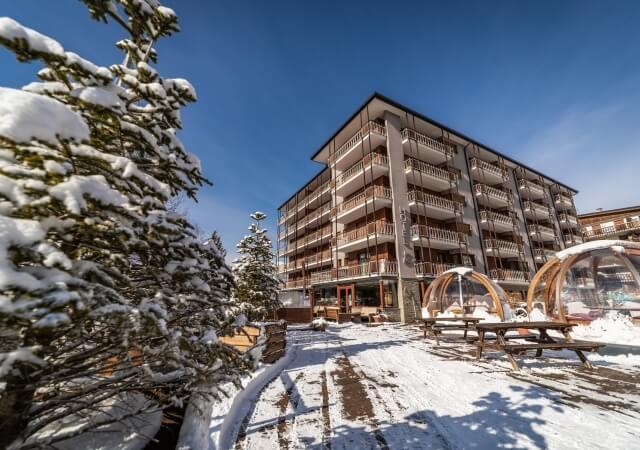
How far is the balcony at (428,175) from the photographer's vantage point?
62.1 ft

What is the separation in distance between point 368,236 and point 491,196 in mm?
14395

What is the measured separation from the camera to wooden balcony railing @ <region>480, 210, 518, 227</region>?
72.5 ft

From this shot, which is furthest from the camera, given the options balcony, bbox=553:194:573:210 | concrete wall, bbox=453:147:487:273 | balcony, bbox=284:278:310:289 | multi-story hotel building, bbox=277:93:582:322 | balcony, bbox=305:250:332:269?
balcony, bbox=553:194:573:210

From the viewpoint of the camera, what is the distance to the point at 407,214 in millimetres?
17891

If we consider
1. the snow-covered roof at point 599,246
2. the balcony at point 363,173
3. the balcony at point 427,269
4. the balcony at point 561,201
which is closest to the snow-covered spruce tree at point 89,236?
the snow-covered roof at point 599,246

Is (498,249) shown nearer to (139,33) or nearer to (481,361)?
(481,361)

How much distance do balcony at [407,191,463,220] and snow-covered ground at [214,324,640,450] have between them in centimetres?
1338

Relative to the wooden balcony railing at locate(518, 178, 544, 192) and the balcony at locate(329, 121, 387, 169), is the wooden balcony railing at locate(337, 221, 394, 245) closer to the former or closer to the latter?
the balcony at locate(329, 121, 387, 169)

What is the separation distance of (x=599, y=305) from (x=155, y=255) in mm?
16621

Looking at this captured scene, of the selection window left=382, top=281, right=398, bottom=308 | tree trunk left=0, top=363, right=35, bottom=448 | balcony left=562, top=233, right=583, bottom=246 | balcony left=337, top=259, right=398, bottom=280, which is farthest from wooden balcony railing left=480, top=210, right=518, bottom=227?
tree trunk left=0, top=363, right=35, bottom=448

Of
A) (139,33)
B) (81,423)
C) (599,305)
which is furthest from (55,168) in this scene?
(599,305)

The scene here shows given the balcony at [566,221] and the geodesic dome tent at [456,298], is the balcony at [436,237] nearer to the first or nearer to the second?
the geodesic dome tent at [456,298]

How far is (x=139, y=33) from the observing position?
2.50 m

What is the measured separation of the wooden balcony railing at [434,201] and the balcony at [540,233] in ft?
42.9
